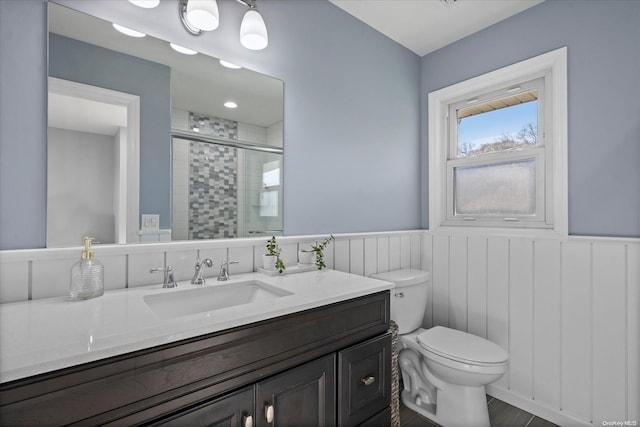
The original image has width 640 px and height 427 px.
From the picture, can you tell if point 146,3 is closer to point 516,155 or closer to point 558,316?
point 516,155

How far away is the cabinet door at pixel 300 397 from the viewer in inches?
35.9

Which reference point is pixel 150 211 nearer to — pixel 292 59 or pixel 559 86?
pixel 292 59

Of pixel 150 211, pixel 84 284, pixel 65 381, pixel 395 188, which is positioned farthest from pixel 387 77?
pixel 65 381

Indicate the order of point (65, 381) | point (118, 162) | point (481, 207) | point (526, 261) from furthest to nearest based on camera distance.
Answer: point (481, 207) → point (526, 261) → point (118, 162) → point (65, 381)

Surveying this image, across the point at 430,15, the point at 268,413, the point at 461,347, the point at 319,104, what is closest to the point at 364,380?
the point at 268,413

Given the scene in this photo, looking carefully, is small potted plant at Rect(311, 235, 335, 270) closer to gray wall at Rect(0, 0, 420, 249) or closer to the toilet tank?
gray wall at Rect(0, 0, 420, 249)

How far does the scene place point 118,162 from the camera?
119 centimetres

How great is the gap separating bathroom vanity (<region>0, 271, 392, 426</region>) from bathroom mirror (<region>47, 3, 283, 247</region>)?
1.01 ft

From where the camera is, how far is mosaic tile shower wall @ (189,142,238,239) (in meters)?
1.36

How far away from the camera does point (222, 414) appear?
83 centimetres

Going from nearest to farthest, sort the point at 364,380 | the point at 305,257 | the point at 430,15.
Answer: the point at 364,380 < the point at 305,257 < the point at 430,15

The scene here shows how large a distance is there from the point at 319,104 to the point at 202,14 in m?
0.76

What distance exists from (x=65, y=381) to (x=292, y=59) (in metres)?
1.65

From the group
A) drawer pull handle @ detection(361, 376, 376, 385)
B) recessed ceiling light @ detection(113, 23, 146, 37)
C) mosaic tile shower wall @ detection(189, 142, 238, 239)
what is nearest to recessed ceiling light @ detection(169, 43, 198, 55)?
recessed ceiling light @ detection(113, 23, 146, 37)
